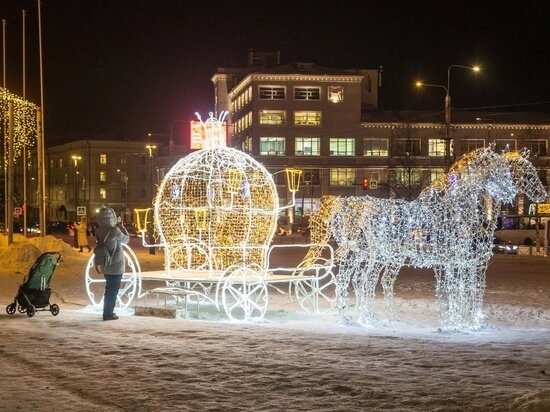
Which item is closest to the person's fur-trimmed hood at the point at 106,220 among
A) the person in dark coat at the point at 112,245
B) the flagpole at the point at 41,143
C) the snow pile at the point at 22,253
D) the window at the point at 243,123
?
the person in dark coat at the point at 112,245

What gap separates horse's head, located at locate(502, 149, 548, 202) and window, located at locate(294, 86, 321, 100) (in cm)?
6121

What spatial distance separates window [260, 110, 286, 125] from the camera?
7350cm

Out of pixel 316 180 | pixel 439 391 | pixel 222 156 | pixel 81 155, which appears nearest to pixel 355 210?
pixel 222 156

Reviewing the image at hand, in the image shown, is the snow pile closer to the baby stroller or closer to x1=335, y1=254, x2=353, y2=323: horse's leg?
the baby stroller

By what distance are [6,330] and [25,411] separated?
15.8 feet

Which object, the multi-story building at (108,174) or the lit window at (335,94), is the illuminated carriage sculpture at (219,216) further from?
the multi-story building at (108,174)

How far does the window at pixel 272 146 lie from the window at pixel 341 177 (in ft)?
17.0

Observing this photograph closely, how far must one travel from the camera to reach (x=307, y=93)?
7375 centimetres

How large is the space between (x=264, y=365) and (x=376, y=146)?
6677 centimetres

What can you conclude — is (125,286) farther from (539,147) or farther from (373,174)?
(539,147)

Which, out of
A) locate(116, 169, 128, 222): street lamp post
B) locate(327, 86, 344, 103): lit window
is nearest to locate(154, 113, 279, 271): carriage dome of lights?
locate(327, 86, 344, 103): lit window

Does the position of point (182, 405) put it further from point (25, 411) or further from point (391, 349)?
point (391, 349)

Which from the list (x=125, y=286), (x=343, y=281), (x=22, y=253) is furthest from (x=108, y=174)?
(x=343, y=281)

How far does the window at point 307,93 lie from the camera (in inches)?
2899
